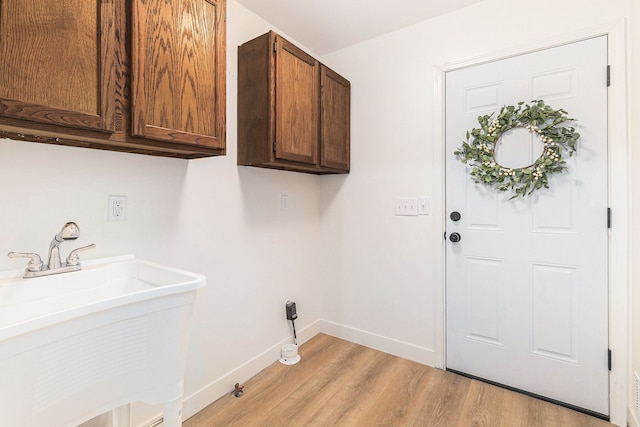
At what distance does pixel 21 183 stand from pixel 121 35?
2.16 feet

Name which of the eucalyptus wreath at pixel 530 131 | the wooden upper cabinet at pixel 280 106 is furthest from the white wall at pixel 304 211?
the eucalyptus wreath at pixel 530 131

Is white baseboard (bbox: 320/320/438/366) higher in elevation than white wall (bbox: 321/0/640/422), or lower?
lower

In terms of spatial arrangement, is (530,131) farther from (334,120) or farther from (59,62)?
(59,62)

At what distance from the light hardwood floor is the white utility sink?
788 mm

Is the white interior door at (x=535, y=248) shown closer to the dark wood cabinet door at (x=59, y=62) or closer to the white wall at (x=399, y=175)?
the white wall at (x=399, y=175)

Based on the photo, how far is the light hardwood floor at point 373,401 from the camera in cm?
164

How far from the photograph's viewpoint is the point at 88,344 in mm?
854

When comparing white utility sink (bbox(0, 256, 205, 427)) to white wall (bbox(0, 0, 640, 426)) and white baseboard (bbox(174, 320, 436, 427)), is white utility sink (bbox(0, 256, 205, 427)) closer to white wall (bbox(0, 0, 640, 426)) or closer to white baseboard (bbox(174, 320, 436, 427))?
white wall (bbox(0, 0, 640, 426))

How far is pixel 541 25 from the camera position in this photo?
1.80 meters

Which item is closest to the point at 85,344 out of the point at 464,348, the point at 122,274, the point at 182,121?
the point at 122,274

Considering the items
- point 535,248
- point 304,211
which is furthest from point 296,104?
point 535,248

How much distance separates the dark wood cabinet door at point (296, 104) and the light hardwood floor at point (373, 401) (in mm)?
1448

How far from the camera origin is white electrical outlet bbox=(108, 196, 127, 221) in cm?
136

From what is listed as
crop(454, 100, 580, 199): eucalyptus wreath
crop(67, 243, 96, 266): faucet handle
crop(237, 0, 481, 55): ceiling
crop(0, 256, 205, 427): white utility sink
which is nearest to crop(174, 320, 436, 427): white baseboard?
crop(0, 256, 205, 427): white utility sink
